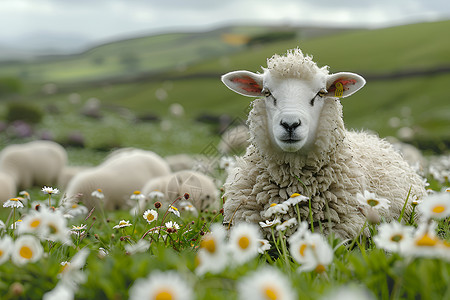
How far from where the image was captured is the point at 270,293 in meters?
1.30

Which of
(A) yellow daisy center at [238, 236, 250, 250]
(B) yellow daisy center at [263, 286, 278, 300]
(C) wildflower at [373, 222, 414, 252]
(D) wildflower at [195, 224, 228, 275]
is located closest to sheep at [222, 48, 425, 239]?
(C) wildflower at [373, 222, 414, 252]

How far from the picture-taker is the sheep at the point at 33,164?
998 centimetres

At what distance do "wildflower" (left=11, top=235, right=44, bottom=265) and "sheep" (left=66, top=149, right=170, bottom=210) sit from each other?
4.77m

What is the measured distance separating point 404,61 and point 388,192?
36566 millimetres

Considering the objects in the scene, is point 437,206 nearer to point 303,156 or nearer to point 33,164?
point 303,156

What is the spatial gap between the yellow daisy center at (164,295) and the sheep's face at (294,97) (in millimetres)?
1959

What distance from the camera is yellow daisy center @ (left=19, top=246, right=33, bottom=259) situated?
1830mm

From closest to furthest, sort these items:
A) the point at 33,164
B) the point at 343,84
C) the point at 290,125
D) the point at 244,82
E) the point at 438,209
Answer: the point at 438,209
the point at 290,125
the point at 343,84
the point at 244,82
the point at 33,164

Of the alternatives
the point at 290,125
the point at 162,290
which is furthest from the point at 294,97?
the point at 162,290

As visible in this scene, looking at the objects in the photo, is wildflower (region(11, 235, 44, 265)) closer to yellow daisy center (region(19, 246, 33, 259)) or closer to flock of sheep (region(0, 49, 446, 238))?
yellow daisy center (region(19, 246, 33, 259))

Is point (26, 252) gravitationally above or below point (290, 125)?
below

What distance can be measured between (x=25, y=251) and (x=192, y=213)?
308cm

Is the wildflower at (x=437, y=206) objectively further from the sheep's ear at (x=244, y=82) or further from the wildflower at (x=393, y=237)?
the sheep's ear at (x=244, y=82)

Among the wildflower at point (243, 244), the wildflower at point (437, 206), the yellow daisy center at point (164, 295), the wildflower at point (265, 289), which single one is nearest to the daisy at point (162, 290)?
the yellow daisy center at point (164, 295)
